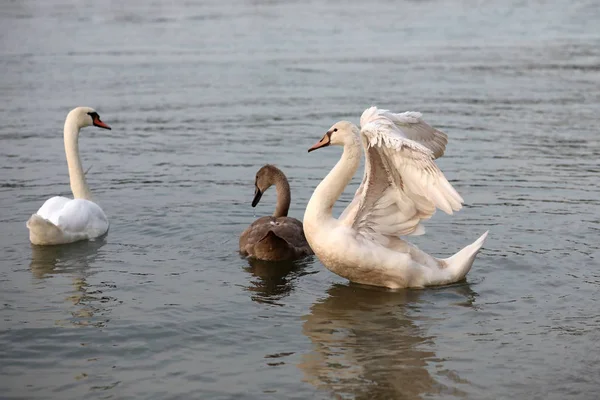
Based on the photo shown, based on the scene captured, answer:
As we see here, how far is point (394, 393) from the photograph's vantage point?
661cm

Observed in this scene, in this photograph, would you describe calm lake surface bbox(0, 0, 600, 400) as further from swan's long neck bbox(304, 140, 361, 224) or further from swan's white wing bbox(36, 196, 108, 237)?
swan's long neck bbox(304, 140, 361, 224)

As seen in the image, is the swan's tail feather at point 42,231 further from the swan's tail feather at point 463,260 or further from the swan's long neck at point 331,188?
the swan's tail feather at point 463,260

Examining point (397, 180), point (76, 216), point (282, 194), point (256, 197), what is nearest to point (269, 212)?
point (256, 197)

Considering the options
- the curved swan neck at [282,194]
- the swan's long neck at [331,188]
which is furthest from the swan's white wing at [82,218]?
the swan's long neck at [331,188]

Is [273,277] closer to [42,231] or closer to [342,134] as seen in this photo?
[342,134]

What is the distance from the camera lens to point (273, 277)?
9586mm

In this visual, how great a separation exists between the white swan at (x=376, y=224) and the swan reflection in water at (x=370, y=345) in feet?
0.62

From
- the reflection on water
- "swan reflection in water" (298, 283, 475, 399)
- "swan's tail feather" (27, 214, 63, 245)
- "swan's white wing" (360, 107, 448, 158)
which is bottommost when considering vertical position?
"swan reflection in water" (298, 283, 475, 399)

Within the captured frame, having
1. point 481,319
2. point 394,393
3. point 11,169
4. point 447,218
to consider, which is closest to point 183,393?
point 394,393

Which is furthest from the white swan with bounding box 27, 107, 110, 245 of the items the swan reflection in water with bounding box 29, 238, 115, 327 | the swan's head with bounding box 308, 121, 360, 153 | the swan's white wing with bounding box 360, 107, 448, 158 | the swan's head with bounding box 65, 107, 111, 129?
the swan's white wing with bounding box 360, 107, 448, 158

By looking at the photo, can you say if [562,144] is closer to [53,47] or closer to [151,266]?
[151,266]

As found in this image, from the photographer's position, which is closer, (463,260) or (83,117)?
(463,260)

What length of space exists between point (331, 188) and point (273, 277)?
119 centimetres

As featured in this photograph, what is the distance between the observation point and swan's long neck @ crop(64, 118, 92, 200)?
11438mm
